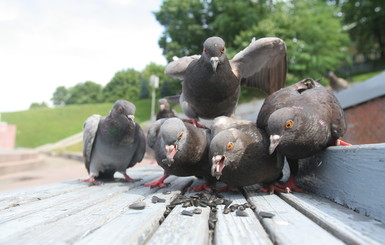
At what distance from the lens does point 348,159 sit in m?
2.16

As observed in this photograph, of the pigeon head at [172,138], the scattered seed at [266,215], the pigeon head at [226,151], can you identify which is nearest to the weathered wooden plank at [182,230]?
the scattered seed at [266,215]

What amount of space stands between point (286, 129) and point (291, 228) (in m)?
1.18

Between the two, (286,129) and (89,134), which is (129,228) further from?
(89,134)

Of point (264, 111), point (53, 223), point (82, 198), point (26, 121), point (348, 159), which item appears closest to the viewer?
point (53, 223)

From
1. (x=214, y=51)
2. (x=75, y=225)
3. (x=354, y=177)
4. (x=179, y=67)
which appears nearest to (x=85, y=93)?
(x=179, y=67)

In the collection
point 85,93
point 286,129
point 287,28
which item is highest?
point 287,28

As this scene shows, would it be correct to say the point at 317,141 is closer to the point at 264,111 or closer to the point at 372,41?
the point at 264,111

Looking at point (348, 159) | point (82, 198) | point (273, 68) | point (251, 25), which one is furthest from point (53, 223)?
point (251, 25)

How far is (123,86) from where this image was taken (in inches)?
3216

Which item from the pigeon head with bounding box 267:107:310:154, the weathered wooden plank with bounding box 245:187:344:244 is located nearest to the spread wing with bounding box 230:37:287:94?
the pigeon head with bounding box 267:107:310:154

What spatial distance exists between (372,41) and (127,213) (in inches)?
1492

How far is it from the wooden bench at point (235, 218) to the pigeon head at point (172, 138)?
545 millimetres

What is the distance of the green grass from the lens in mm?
30902

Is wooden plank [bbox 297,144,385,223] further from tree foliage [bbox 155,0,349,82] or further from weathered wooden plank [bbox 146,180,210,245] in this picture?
tree foliage [bbox 155,0,349,82]
